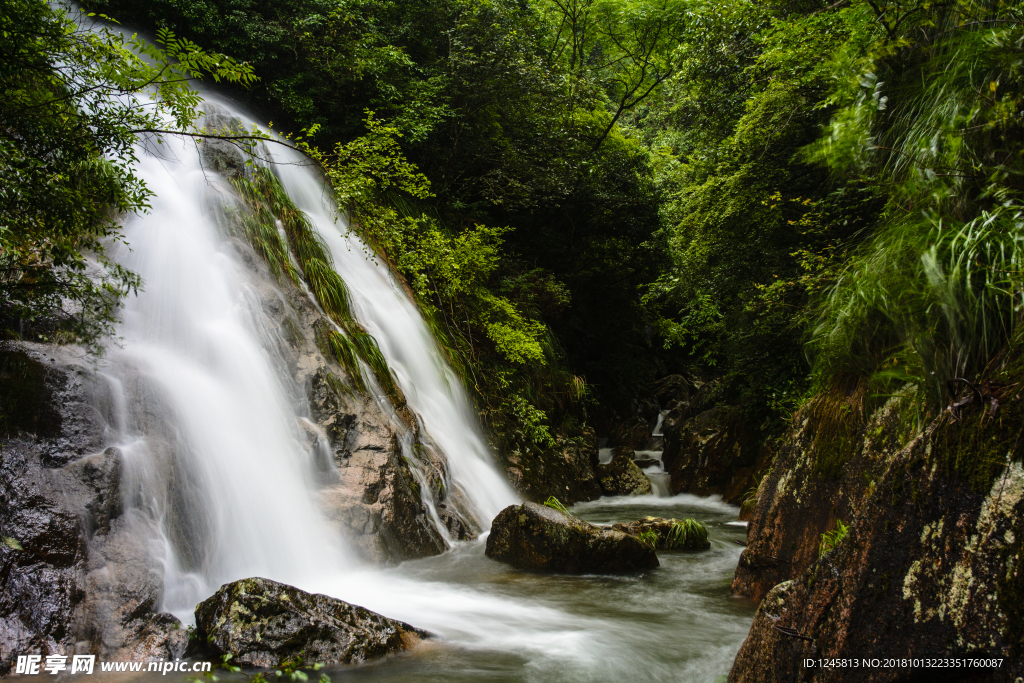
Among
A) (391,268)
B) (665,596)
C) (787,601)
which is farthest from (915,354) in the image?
(391,268)

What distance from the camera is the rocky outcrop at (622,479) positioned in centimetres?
1117

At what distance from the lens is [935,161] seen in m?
3.55

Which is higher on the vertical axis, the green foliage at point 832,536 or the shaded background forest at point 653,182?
the shaded background forest at point 653,182

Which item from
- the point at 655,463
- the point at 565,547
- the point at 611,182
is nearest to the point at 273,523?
the point at 565,547

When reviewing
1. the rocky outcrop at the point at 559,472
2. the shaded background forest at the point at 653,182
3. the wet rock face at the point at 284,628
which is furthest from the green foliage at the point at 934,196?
the rocky outcrop at the point at 559,472

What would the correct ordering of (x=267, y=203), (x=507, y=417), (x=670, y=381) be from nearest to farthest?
1. (x=267, y=203)
2. (x=507, y=417)
3. (x=670, y=381)

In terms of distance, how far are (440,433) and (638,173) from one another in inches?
384

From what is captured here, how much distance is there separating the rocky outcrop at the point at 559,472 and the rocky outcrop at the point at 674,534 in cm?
255

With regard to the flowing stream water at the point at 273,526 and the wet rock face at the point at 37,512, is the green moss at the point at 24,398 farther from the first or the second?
the flowing stream water at the point at 273,526

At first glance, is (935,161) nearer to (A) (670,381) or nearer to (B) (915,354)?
(B) (915,354)

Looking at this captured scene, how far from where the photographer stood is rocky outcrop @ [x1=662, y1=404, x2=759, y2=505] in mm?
9820

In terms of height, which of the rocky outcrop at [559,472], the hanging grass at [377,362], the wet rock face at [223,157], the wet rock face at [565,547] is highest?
the wet rock face at [223,157]

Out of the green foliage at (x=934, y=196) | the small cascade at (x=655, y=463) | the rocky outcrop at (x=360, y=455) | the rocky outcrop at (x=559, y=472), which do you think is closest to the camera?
the green foliage at (x=934, y=196)

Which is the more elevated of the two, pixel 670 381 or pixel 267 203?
pixel 267 203
